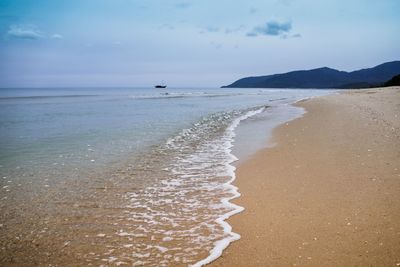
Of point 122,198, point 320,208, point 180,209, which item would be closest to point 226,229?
point 180,209

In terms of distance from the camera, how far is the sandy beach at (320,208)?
361cm

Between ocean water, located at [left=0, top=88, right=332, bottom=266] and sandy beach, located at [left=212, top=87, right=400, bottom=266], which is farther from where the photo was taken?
ocean water, located at [left=0, top=88, right=332, bottom=266]

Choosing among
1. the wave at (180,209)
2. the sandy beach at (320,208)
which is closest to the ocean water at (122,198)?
the wave at (180,209)

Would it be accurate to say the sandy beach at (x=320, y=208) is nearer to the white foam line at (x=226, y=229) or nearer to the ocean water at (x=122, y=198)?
the white foam line at (x=226, y=229)

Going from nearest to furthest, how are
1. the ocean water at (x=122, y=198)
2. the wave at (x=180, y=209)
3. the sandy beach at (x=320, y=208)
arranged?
1. the sandy beach at (x=320, y=208)
2. the wave at (x=180, y=209)
3. the ocean water at (x=122, y=198)

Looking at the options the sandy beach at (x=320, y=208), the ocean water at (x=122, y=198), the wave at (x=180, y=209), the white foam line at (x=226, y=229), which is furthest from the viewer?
the ocean water at (x=122, y=198)

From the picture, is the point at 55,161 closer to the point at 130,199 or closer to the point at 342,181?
the point at 130,199

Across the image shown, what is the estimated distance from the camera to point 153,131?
15109 millimetres

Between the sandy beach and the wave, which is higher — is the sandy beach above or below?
above

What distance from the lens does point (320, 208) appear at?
192 inches

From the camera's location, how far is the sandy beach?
3608mm

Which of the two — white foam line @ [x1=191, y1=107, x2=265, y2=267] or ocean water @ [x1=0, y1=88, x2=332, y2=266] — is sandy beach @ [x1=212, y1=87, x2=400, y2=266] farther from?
ocean water @ [x1=0, y1=88, x2=332, y2=266]

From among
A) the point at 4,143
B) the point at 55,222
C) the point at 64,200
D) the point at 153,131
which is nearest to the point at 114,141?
the point at 153,131

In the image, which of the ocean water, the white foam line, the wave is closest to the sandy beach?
A: the white foam line
